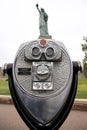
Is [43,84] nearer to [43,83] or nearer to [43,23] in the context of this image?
[43,83]

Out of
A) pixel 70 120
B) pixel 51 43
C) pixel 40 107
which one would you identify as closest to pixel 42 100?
pixel 40 107

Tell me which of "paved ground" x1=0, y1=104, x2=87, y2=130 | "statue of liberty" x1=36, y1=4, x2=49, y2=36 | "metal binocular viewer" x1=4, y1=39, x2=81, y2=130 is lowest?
"paved ground" x1=0, y1=104, x2=87, y2=130

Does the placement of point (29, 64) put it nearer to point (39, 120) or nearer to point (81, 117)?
point (39, 120)

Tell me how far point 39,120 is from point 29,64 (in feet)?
2.03

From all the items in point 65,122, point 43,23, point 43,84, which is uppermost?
point 43,23

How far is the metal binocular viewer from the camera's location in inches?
158

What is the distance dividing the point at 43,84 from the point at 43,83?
0.04 ft

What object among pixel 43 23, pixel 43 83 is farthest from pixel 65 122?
pixel 43 23

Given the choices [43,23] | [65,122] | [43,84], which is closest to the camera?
[43,84]

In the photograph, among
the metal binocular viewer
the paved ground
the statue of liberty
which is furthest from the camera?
the statue of liberty

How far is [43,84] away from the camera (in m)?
4.04

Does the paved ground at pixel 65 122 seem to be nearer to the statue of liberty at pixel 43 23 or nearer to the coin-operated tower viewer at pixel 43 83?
the coin-operated tower viewer at pixel 43 83

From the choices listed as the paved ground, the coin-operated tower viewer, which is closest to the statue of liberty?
the paved ground

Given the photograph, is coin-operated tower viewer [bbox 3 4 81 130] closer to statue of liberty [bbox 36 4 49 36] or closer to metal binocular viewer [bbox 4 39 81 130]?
metal binocular viewer [bbox 4 39 81 130]
